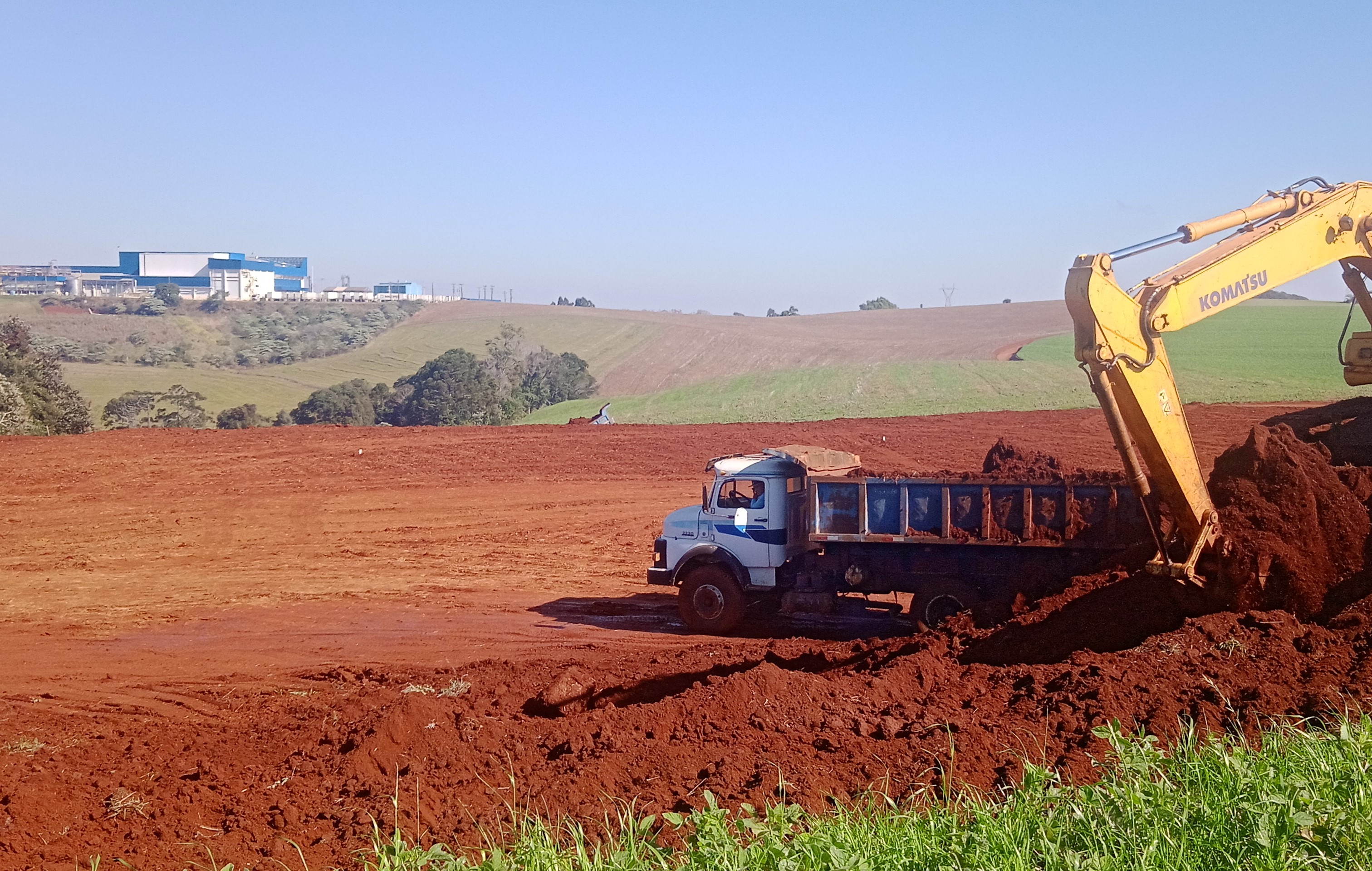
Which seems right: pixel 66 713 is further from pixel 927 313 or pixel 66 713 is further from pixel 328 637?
pixel 927 313

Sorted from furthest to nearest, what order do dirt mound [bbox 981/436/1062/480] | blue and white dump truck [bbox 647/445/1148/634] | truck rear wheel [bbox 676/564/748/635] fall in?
dirt mound [bbox 981/436/1062/480], truck rear wheel [bbox 676/564/748/635], blue and white dump truck [bbox 647/445/1148/634]

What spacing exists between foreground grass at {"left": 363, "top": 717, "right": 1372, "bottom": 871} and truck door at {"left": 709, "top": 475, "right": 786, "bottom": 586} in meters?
7.99

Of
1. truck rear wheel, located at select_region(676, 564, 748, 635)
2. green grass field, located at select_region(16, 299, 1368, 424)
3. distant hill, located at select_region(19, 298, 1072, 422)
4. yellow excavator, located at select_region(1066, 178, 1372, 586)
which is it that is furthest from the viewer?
distant hill, located at select_region(19, 298, 1072, 422)

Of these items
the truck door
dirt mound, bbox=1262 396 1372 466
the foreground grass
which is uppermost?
dirt mound, bbox=1262 396 1372 466

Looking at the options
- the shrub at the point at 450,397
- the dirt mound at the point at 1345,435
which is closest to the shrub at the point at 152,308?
the shrub at the point at 450,397

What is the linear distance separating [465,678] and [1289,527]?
941cm

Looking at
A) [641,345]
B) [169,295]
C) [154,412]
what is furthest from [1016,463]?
[169,295]

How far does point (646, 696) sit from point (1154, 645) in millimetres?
5298

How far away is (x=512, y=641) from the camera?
15797 millimetres

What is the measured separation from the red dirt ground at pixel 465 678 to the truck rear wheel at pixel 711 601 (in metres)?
0.39

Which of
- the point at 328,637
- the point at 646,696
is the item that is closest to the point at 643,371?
the point at 328,637

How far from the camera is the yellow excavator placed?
389 inches

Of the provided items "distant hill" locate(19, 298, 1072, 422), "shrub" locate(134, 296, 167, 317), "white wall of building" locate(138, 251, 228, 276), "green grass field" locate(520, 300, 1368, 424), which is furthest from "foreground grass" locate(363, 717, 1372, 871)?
"white wall of building" locate(138, 251, 228, 276)

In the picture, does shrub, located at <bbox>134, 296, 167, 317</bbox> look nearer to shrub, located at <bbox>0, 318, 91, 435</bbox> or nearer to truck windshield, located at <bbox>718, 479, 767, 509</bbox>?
shrub, located at <bbox>0, 318, 91, 435</bbox>
